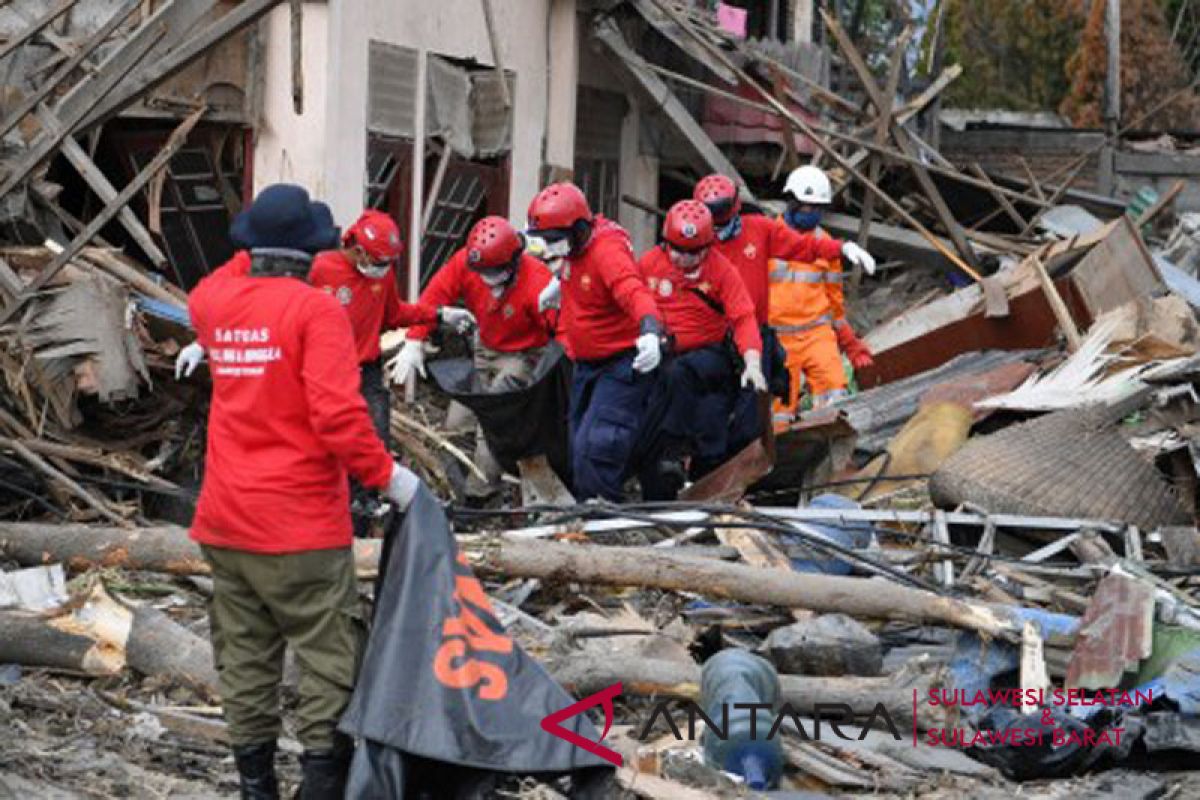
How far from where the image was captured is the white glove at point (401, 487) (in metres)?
6.19

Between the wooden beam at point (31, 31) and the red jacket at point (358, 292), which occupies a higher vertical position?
the wooden beam at point (31, 31)

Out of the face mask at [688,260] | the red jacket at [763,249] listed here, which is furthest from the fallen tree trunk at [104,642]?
the red jacket at [763,249]

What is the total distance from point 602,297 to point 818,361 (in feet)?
9.96

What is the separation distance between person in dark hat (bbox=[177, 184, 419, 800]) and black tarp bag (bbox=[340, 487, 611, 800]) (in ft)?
0.46

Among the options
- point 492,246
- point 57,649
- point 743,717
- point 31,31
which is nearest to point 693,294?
point 492,246

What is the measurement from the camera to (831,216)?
1956 cm

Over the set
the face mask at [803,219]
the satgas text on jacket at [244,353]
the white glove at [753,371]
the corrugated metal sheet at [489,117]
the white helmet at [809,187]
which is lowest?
the white glove at [753,371]

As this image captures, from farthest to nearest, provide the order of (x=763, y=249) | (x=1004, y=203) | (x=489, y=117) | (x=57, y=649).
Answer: (x=1004, y=203) → (x=489, y=117) → (x=763, y=249) → (x=57, y=649)

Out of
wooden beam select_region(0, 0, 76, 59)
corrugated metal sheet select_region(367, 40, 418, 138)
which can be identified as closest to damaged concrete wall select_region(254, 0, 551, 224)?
corrugated metal sheet select_region(367, 40, 418, 138)

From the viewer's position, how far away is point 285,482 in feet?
Result: 20.3

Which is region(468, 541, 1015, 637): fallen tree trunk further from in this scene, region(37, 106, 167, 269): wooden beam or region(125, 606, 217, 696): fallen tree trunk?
region(37, 106, 167, 269): wooden beam

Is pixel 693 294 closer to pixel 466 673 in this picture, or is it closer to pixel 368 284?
pixel 368 284

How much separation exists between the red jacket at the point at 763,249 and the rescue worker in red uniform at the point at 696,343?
1.79 ft

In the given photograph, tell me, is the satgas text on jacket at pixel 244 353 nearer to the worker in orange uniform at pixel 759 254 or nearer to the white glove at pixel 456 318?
the white glove at pixel 456 318
